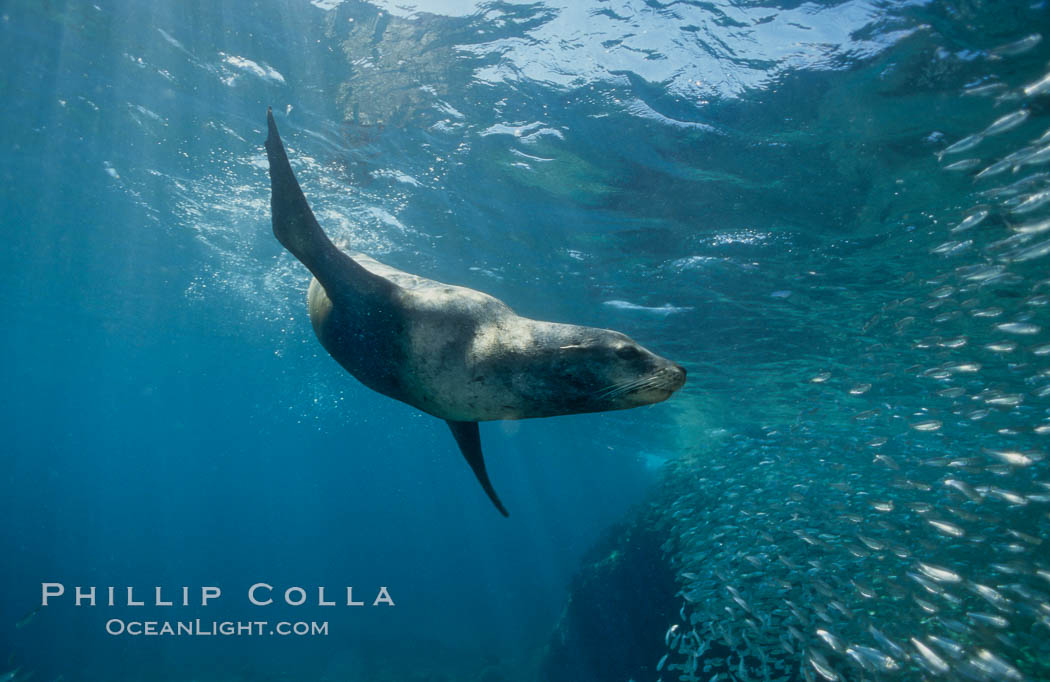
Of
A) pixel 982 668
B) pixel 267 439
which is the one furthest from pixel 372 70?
pixel 267 439

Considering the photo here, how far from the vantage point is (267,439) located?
8456cm

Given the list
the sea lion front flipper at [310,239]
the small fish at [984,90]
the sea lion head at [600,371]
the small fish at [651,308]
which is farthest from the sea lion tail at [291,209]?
the small fish at [651,308]

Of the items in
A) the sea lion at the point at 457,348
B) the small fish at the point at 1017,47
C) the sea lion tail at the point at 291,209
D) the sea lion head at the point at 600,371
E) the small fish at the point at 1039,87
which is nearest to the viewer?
the sea lion head at the point at 600,371

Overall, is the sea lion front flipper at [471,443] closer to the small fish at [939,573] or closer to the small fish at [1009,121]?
the small fish at [939,573]

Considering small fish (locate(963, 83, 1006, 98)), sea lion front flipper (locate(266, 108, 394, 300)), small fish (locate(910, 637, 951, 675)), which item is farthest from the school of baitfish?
sea lion front flipper (locate(266, 108, 394, 300))

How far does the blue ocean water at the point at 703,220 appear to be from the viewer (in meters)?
7.02

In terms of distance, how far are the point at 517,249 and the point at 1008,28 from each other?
387 inches

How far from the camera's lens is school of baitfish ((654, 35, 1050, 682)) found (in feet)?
Answer: 21.4

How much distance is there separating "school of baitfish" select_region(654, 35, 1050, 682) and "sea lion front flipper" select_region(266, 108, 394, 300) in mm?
6452

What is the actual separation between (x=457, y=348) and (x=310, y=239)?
1.20 metres

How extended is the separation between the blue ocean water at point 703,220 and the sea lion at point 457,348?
78.4 inches

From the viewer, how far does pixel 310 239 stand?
3.02 m

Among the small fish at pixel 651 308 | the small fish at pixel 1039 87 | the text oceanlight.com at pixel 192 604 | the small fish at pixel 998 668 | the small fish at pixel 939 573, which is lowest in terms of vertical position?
the text oceanlight.com at pixel 192 604

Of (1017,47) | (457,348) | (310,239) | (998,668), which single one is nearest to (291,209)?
(310,239)
